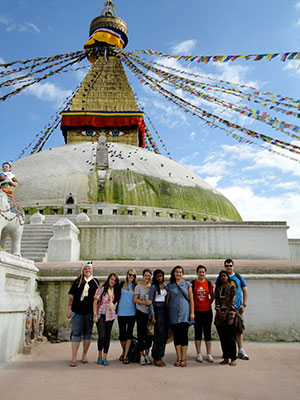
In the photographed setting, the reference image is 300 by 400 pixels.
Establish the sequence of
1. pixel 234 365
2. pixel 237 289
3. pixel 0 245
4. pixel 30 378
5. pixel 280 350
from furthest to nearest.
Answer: pixel 0 245 → pixel 280 350 → pixel 237 289 → pixel 234 365 → pixel 30 378

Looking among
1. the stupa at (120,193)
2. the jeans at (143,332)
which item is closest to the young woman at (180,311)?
the jeans at (143,332)

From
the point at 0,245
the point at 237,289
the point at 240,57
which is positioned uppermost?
the point at 240,57

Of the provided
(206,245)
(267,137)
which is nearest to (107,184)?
(206,245)

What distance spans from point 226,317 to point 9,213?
3.30m

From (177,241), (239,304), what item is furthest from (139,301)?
(177,241)

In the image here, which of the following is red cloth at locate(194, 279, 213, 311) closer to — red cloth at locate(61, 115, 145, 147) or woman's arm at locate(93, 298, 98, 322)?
woman's arm at locate(93, 298, 98, 322)

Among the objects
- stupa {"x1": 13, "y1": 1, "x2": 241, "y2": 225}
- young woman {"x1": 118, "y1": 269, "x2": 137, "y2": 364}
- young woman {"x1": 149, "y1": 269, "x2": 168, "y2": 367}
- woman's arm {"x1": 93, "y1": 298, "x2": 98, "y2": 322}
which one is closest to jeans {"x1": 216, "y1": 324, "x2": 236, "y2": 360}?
young woman {"x1": 149, "y1": 269, "x2": 168, "y2": 367}

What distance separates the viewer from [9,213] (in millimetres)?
4625

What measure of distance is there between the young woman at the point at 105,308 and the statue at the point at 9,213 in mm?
1922

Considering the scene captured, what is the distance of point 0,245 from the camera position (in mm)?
4738

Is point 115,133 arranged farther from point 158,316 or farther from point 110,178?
point 158,316

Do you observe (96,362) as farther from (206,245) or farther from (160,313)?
(206,245)

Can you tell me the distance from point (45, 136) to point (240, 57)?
49.6ft

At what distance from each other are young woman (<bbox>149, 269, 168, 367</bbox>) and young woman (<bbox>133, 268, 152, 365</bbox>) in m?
0.07
